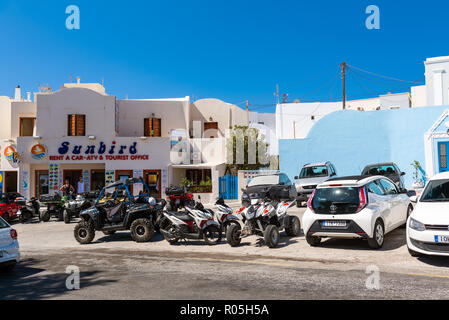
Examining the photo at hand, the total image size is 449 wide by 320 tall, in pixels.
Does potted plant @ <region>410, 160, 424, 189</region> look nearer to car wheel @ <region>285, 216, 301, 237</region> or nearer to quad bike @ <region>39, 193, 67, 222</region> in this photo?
car wheel @ <region>285, 216, 301, 237</region>

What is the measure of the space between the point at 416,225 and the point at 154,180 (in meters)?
20.7

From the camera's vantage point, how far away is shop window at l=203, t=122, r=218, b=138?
2969 cm

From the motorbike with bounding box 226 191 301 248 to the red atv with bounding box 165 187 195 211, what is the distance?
4.61 metres

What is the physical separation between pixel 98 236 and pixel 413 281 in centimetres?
978

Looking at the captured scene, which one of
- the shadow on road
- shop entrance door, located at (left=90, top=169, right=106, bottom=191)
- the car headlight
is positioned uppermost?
shop entrance door, located at (left=90, top=169, right=106, bottom=191)

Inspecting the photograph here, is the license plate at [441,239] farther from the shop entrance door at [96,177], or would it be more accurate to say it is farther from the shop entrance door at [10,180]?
the shop entrance door at [10,180]

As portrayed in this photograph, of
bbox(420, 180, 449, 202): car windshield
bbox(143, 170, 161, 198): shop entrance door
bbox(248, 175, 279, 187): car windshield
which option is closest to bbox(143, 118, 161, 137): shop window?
bbox(143, 170, 161, 198): shop entrance door

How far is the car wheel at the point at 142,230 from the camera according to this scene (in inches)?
427

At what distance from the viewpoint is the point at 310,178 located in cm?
1825

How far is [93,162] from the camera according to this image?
2545 centimetres

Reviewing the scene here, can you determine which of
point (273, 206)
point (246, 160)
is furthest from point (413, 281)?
point (246, 160)

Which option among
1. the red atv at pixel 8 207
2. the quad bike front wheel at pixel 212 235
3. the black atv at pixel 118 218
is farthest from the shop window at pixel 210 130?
the quad bike front wheel at pixel 212 235

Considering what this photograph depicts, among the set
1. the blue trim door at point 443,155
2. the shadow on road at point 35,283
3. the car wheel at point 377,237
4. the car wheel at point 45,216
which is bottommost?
the shadow on road at point 35,283

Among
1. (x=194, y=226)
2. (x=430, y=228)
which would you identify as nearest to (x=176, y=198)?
(x=194, y=226)
